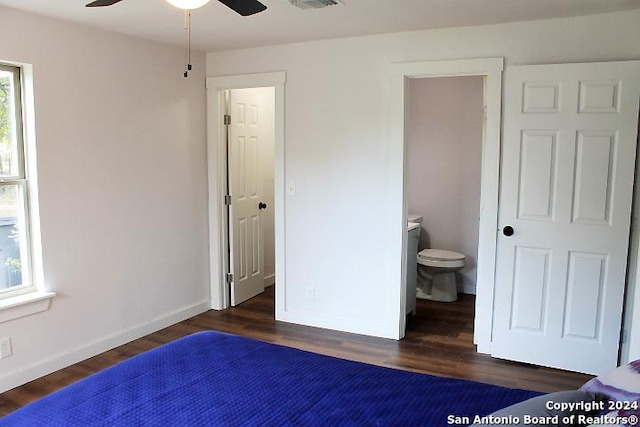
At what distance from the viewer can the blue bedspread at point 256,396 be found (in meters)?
1.65

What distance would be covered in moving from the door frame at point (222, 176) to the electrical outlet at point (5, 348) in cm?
185

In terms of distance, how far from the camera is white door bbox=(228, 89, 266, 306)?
468 centimetres

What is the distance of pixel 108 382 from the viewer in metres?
1.91

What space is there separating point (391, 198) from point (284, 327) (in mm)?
1391

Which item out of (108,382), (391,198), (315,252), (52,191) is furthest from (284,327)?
(108,382)

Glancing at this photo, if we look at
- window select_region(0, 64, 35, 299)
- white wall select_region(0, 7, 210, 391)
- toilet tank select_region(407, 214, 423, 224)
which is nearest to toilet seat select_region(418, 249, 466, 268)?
toilet tank select_region(407, 214, 423, 224)

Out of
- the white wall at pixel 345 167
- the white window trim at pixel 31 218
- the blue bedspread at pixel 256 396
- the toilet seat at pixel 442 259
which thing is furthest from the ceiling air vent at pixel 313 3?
the toilet seat at pixel 442 259

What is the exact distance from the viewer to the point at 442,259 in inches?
191

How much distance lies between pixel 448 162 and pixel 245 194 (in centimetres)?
209

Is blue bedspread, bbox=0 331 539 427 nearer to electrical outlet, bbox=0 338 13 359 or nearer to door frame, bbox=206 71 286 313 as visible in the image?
electrical outlet, bbox=0 338 13 359

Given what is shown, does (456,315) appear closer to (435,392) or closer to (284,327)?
(284,327)

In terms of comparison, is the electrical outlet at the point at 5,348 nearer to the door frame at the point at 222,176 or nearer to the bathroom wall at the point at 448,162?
the door frame at the point at 222,176

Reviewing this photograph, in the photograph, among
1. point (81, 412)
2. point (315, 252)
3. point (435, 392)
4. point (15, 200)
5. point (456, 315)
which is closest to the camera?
point (81, 412)

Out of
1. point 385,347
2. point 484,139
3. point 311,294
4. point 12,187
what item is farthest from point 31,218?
point 484,139
